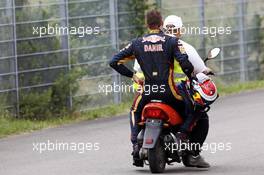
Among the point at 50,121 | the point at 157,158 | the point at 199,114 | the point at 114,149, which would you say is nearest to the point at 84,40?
the point at 50,121

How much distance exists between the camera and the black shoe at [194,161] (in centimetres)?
1240

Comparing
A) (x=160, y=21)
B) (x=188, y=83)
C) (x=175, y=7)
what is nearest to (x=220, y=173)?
(x=188, y=83)

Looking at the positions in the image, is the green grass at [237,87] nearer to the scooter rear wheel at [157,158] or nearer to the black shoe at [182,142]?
the black shoe at [182,142]

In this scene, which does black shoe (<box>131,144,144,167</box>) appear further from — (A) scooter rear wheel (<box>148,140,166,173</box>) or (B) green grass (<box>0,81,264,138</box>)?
(B) green grass (<box>0,81,264,138</box>)

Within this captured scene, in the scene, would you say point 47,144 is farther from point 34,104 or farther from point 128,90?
point 128,90

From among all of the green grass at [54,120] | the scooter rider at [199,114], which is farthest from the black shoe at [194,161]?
the green grass at [54,120]

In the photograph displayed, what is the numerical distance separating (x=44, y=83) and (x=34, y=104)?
2.15ft

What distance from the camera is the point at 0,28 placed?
17859mm

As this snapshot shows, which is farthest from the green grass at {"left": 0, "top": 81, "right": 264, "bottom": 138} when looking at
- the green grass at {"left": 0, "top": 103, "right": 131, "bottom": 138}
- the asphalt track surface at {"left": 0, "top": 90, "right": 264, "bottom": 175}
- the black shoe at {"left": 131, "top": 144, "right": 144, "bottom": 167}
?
the black shoe at {"left": 131, "top": 144, "right": 144, "bottom": 167}

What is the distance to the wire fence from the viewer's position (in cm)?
1812

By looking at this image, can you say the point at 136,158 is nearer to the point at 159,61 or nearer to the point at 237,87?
the point at 159,61

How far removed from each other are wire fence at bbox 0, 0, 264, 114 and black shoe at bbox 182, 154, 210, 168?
617 centimetres

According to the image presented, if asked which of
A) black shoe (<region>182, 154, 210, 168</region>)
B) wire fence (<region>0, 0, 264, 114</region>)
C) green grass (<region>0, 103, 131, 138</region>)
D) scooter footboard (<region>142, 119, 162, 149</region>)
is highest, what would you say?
wire fence (<region>0, 0, 264, 114</region>)

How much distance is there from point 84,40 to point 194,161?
307 inches
